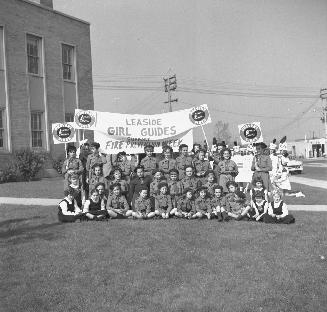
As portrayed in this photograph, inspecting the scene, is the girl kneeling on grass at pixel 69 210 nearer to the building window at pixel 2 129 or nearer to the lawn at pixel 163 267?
the lawn at pixel 163 267

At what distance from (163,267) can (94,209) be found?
397cm

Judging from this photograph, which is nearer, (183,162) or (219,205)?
(219,205)

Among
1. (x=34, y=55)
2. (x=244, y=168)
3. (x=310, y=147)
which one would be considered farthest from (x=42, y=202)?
(x=310, y=147)

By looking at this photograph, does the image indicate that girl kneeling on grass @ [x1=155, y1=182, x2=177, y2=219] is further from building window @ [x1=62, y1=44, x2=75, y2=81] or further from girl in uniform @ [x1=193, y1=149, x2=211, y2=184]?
building window @ [x1=62, y1=44, x2=75, y2=81]

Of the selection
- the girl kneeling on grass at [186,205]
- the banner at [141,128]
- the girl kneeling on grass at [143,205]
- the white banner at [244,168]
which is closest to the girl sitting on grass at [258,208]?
the girl kneeling on grass at [186,205]

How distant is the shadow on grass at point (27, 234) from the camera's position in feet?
24.4

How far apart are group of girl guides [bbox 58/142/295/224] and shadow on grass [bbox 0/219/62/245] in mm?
782

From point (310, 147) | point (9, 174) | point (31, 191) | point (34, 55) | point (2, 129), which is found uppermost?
point (34, 55)

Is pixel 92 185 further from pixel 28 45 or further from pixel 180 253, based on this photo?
pixel 28 45

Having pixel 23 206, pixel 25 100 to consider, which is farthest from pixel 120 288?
pixel 25 100

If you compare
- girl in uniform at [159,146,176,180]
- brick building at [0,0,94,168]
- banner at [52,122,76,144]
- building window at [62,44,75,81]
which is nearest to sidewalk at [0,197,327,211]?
girl in uniform at [159,146,176,180]

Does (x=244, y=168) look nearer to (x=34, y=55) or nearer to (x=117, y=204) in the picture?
(x=117, y=204)

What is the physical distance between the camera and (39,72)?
73.5ft

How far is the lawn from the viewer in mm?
4672
